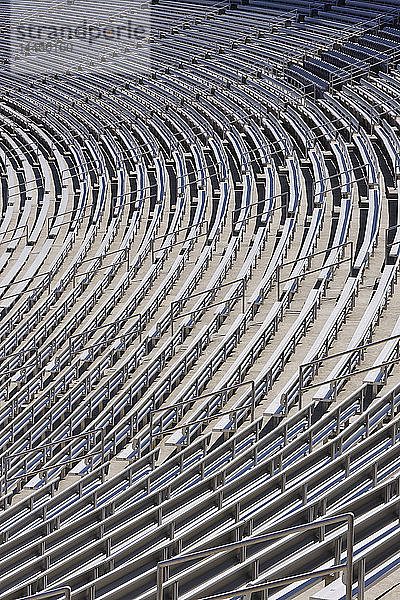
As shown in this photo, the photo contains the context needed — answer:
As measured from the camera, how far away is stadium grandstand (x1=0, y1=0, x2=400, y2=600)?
605 centimetres

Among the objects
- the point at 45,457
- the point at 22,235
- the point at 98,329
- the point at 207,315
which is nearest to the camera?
the point at 45,457

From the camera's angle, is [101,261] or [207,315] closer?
[207,315]

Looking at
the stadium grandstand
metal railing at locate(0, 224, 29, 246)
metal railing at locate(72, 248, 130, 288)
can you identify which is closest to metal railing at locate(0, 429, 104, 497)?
the stadium grandstand

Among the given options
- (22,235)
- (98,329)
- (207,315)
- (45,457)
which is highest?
(22,235)

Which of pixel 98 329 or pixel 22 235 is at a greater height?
pixel 22 235

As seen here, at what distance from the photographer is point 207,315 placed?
37.5 ft

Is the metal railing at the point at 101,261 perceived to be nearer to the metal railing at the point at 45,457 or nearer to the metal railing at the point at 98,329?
the metal railing at the point at 98,329

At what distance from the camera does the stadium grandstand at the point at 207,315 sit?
6050mm

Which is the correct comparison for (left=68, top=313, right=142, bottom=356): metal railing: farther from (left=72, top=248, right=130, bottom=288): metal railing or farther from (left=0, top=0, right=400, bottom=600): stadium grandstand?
(left=72, top=248, right=130, bottom=288): metal railing

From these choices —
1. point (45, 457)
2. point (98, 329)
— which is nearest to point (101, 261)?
point (98, 329)

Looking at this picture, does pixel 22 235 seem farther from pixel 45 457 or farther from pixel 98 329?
pixel 45 457

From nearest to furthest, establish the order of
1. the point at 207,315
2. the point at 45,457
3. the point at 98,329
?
the point at 45,457
the point at 98,329
the point at 207,315

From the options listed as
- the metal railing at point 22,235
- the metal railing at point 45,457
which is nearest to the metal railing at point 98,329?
the metal railing at point 45,457

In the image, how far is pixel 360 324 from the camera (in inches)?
397
